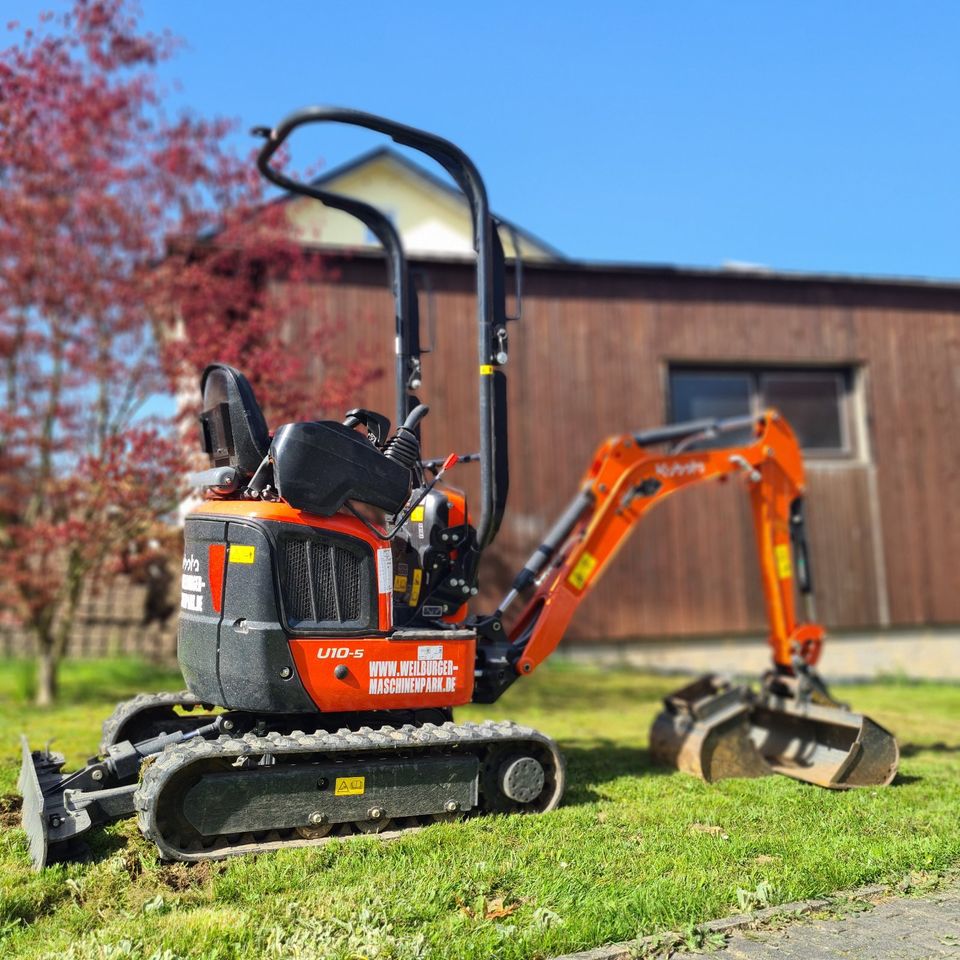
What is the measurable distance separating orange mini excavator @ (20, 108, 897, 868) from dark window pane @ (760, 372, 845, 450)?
9989 millimetres

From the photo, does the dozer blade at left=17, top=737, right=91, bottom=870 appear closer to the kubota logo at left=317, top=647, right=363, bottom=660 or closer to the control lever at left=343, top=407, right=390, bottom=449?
the kubota logo at left=317, top=647, right=363, bottom=660

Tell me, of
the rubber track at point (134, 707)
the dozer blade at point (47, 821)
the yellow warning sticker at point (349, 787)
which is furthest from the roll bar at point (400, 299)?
the dozer blade at point (47, 821)

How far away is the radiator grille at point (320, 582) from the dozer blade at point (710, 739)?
299 cm

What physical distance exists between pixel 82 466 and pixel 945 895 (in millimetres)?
9396

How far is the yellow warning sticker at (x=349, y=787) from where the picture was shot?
5.28 meters

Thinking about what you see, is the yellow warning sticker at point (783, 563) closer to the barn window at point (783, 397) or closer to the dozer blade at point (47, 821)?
the dozer blade at point (47, 821)

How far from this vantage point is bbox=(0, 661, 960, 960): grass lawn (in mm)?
4078

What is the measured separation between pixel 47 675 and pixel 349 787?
742 cm

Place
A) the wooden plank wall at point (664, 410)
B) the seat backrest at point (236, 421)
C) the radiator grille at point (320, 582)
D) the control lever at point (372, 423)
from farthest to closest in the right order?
the wooden plank wall at point (664, 410), the control lever at point (372, 423), the seat backrest at point (236, 421), the radiator grille at point (320, 582)

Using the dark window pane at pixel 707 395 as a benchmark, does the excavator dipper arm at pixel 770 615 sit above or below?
below

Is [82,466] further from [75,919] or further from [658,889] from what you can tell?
[658,889]

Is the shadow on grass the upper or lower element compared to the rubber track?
lower

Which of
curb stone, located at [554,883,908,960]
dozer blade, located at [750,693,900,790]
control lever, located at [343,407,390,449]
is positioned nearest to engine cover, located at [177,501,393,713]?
control lever, located at [343,407,390,449]

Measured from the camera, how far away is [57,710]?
1044 cm
